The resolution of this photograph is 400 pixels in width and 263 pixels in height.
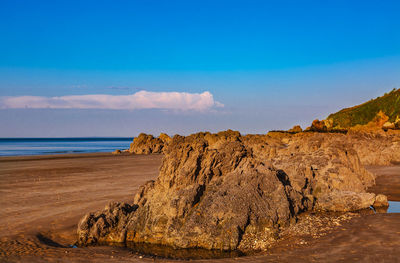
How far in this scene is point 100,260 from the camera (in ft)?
30.9

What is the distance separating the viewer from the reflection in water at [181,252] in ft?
32.3

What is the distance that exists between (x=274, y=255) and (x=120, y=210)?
621 cm

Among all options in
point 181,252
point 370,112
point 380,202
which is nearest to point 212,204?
point 181,252

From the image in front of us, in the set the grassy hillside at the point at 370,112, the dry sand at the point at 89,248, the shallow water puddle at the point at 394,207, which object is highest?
the grassy hillside at the point at 370,112

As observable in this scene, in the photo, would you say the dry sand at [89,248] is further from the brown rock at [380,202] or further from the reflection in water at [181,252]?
the brown rock at [380,202]

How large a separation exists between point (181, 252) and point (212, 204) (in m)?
2.04

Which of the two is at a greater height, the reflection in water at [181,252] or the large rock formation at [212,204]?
the large rock formation at [212,204]

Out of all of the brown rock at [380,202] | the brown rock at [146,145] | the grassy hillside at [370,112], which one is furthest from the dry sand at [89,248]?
the grassy hillside at [370,112]

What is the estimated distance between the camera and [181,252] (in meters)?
10.2

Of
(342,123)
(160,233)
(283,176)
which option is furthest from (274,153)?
(342,123)

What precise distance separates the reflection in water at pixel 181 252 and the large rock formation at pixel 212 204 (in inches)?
9.1

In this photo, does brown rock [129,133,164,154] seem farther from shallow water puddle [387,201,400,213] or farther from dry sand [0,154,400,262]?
shallow water puddle [387,201,400,213]

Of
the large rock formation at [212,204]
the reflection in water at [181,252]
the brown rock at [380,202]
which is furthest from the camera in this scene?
the brown rock at [380,202]

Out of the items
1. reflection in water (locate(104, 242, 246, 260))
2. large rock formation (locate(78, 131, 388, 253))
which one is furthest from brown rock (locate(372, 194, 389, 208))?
reflection in water (locate(104, 242, 246, 260))
